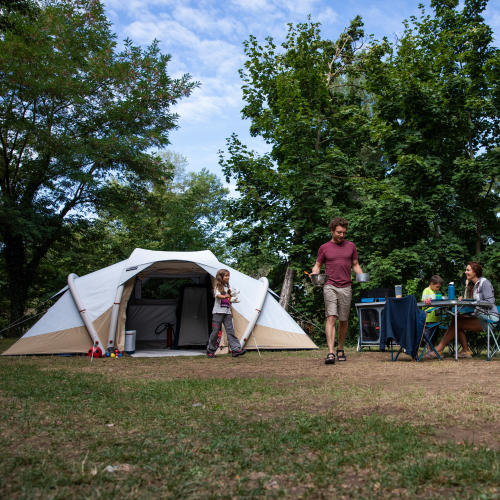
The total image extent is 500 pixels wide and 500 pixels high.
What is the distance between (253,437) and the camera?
255cm

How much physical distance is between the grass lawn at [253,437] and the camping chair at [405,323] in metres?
1.61

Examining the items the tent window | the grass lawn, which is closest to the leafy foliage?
the tent window

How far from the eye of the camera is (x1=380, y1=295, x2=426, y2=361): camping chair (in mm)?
6246

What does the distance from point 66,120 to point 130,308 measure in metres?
6.37

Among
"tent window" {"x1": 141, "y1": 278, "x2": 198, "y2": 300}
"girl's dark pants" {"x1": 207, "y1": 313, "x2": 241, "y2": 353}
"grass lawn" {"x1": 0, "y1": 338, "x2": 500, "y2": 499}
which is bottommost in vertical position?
"grass lawn" {"x1": 0, "y1": 338, "x2": 500, "y2": 499}

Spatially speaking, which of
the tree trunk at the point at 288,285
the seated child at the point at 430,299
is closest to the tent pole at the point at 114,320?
the seated child at the point at 430,299

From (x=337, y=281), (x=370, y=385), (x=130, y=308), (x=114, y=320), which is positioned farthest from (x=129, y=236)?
(x=370, y=385)

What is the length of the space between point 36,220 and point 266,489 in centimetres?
1227

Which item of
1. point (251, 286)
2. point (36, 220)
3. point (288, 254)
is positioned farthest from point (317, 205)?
point (36, 220)

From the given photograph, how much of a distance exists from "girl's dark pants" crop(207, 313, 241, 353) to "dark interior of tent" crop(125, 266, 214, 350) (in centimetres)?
202

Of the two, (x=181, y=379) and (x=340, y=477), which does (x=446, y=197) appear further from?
(x=340, y=477)

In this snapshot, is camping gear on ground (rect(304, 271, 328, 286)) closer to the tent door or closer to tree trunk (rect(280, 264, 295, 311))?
the tent door

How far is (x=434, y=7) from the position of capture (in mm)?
12047

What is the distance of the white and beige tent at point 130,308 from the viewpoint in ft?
26.0
